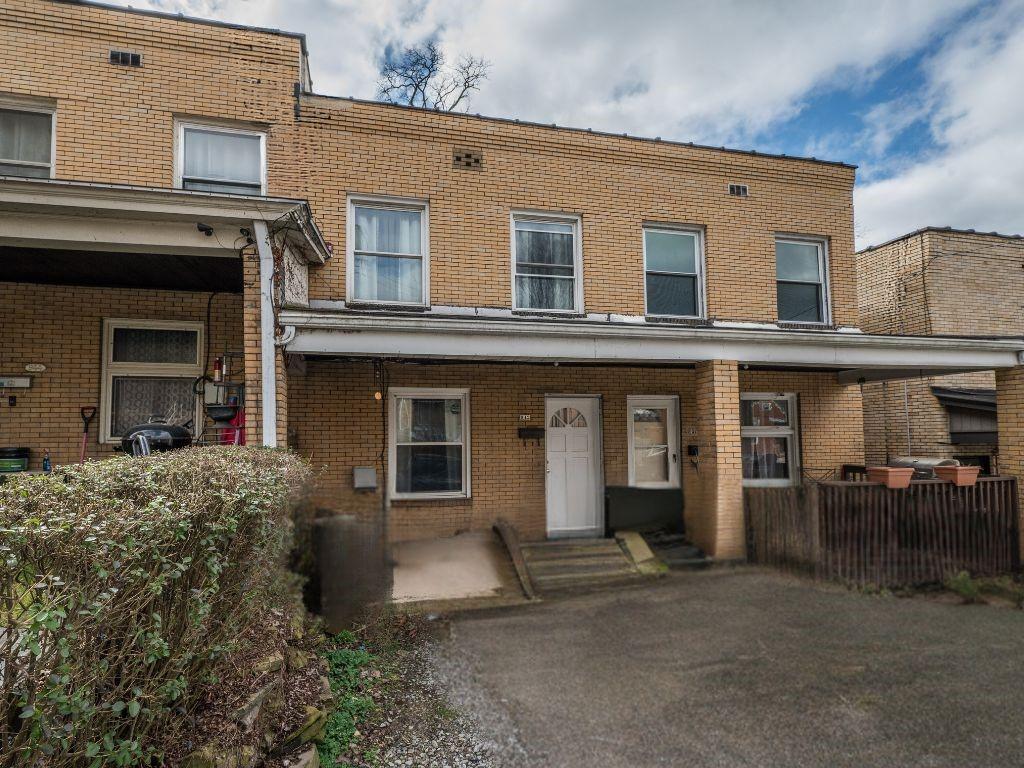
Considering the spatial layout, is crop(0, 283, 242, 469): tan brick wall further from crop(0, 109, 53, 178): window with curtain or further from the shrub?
the shrub

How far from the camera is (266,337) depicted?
595cm

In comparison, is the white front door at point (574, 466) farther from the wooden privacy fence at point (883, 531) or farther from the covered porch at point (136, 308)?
the covered porch at point (136, 308)

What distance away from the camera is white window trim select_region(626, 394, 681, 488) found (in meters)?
9.14

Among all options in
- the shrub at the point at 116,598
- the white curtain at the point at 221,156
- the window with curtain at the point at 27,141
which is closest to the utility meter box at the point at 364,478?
the white curtain at the point at 221,156

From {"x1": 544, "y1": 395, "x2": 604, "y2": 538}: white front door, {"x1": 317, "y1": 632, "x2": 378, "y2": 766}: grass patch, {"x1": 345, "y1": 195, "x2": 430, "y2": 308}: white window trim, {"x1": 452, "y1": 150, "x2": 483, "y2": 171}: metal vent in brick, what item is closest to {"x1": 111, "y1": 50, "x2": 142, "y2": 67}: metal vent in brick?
{"x1": 345, "y1": 195, "x2": 430, "y2": 308}: white window trim

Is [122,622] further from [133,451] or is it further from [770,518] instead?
[770,518]

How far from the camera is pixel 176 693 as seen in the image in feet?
7.63

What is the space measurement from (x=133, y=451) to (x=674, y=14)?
10.8 metres

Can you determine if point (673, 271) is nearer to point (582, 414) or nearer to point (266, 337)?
point (582, 414)

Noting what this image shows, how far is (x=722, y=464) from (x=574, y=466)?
89.5 inches

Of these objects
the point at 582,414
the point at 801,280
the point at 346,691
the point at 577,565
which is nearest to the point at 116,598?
the point at 346,691

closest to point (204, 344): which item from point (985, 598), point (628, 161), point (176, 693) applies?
point (176, 693)

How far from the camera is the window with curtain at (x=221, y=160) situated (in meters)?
7.74

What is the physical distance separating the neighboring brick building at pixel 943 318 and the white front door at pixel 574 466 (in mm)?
6976
